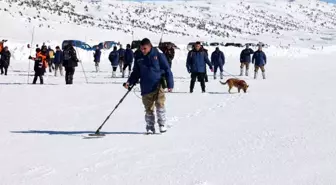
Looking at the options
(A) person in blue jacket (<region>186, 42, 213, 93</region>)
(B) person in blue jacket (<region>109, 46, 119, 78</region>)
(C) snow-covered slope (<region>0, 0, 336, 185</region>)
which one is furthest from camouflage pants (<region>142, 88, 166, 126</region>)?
(B) person in blue jacket (<region>109, 46, 119, 78</region>)

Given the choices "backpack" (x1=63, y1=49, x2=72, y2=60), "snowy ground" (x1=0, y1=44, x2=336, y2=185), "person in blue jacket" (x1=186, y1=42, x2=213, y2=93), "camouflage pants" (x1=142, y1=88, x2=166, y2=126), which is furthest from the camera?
"backpack" (x1=63, y1=49, x2=72, y2=60)

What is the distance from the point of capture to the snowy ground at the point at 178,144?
5383 millimetres

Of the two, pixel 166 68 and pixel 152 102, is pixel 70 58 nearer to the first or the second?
pixel 152 102

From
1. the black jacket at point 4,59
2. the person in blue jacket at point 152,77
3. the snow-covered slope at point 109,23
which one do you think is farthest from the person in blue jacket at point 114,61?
the snow-covered slope at point 109,23

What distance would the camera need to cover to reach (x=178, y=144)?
7.21 m

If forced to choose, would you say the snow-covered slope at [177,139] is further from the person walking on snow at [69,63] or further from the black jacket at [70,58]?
Result: the black jacket at [70,58]

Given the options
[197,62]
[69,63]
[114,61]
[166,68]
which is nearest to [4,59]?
[114,61]

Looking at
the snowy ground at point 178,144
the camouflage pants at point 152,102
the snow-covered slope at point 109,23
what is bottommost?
the snowy ground at point 178,144

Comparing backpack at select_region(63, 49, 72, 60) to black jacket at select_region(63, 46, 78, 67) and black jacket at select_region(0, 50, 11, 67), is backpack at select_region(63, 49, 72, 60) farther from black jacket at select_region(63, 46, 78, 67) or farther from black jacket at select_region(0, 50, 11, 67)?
black jacket at select_region(0, 50, 11, 67)

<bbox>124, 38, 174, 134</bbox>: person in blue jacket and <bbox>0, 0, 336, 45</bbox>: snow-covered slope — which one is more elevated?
<bbox>0, 0, 336, 45</bbox>: snow-covered slope

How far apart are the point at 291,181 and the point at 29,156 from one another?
345 cm

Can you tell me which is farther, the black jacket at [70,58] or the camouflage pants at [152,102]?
the black jacket at [70,58]

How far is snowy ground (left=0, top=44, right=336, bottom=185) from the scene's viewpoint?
17.7 feet

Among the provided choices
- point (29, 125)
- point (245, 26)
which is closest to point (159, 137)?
point (29, 125)
